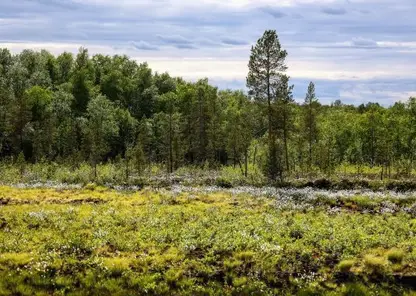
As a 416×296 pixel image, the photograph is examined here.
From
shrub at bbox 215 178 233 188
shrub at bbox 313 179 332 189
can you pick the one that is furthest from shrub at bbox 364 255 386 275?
shrub at bbox 215 178 233 188

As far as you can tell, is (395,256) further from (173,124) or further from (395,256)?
(173,124)

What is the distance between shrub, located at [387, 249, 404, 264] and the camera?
2194 cm

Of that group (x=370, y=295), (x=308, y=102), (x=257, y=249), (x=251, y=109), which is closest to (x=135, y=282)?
(x=257, y=249)

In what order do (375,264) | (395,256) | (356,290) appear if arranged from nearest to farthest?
(356,290)
(375,264)
(395,256)

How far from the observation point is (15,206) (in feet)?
117

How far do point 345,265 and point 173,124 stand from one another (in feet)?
201

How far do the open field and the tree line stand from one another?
64.6 feet

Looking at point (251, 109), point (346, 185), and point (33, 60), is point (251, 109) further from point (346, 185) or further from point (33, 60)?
point (33, 60)

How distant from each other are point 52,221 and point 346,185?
2789 centimetres

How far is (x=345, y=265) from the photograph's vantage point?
21406 millimetres

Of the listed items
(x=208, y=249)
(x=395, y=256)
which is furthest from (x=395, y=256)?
(x=208, y=249)

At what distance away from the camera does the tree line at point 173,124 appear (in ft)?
195

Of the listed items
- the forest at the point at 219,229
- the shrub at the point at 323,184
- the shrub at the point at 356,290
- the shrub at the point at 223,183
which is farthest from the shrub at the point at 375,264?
the shrub at the point at 223,183

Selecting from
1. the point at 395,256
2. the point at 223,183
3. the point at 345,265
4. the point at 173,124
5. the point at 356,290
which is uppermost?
the point at 173,124
